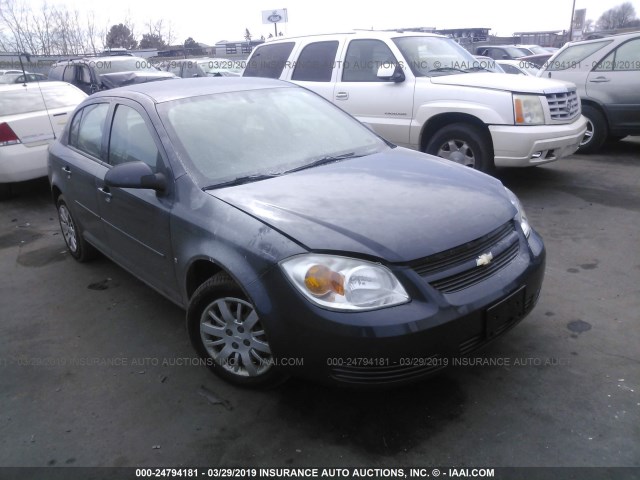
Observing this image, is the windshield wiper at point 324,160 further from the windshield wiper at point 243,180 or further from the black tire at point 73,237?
the black tire at point 73,237

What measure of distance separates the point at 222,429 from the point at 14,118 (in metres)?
5.79

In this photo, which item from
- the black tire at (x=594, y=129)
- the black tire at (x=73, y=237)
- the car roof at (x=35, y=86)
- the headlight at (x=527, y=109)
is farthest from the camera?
the black tire at (x=594, y=129)

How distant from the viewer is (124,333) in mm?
3596

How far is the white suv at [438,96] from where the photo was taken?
571 cm

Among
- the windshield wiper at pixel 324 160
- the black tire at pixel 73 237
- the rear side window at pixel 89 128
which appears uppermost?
the rear side window at pixel 89 128

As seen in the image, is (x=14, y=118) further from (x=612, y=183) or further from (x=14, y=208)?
(x=612, y=183)

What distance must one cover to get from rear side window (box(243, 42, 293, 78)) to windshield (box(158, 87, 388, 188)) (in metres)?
3.61

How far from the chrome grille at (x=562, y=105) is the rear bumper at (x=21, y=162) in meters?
6.17

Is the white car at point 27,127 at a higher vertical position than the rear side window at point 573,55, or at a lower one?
lower

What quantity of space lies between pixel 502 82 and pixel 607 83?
2764 millimetres

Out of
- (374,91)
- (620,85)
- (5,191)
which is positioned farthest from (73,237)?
(620,85)

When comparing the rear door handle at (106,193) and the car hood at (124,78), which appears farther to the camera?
the car hood at (124,78)

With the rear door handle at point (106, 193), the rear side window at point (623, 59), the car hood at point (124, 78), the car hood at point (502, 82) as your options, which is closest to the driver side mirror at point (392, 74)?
the car hood at point (502, 82)

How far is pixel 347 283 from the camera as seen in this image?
235 cm
